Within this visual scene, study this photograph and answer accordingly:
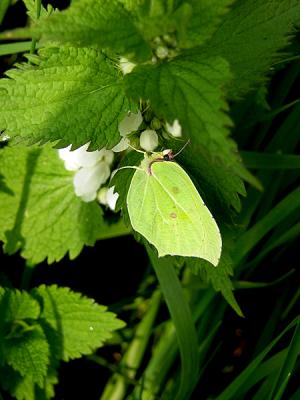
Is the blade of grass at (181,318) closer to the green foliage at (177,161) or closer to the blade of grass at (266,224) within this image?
the green foliage at (177,161)

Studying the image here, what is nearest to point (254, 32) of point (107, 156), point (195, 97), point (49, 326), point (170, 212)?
point (195, 97)

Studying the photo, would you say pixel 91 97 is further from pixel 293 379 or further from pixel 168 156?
pixel 293 379

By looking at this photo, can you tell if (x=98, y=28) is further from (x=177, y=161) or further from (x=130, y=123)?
(x=177, y=161)

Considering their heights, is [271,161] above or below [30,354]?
above

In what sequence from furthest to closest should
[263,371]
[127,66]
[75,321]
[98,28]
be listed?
[75,321] → [263,371] → [127,66] → [98,28]

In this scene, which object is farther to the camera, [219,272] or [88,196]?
[88,196]

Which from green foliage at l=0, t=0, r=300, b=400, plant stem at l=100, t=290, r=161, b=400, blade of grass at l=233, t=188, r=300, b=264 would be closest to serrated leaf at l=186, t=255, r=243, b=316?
green foliage at l=0, t=0, r=300, b=400
